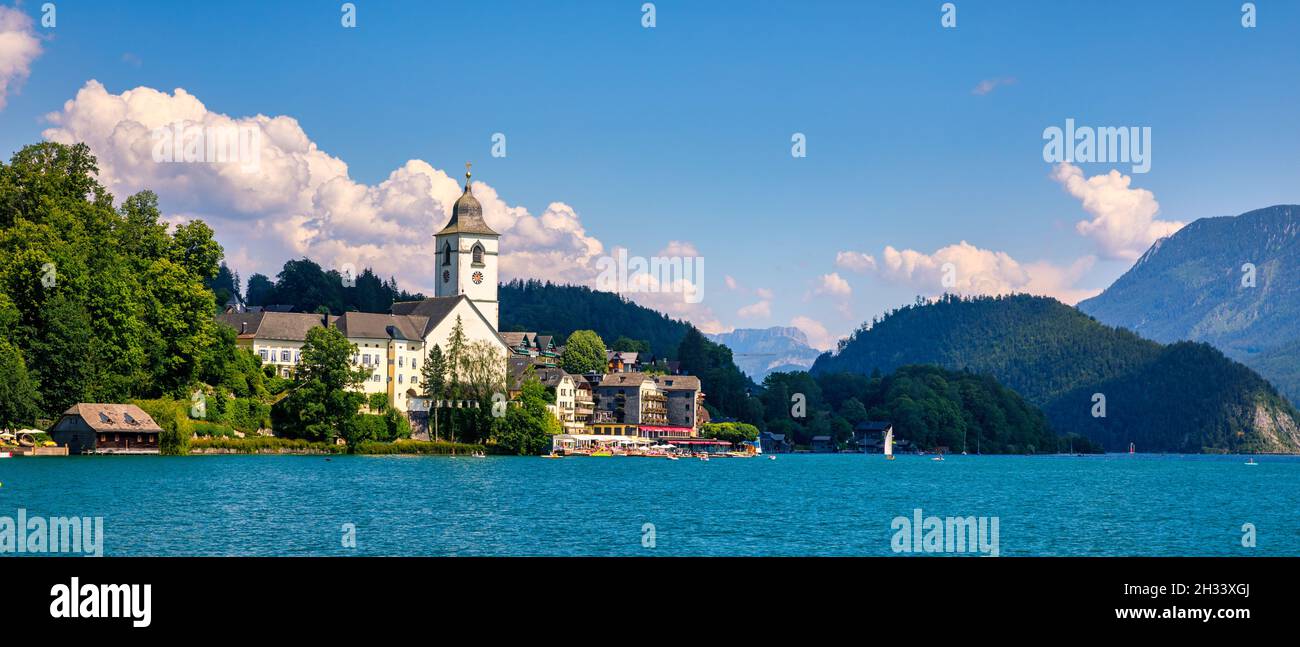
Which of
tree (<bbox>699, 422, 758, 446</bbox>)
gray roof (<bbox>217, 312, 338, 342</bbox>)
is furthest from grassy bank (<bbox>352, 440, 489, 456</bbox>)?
tree (<bbox>699, 422, 758, 446</bbox>)

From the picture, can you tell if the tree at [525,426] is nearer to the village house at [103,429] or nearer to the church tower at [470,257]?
the church tower at [470,257]

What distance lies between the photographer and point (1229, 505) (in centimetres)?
6844

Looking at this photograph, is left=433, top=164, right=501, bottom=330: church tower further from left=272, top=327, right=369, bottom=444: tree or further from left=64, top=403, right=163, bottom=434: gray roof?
left=64, top=403, right=163, bottom=434: gray roof

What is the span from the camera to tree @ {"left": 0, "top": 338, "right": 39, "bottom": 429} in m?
77.9

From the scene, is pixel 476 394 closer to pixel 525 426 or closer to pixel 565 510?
pixel 525 426

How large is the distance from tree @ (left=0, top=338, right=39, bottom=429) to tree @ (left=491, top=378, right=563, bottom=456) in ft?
133

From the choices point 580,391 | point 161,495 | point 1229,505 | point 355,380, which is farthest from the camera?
point 580,391

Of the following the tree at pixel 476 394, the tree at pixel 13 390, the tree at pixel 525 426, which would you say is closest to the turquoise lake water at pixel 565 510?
the tree at pixel 13 390

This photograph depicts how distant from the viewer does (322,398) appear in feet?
333

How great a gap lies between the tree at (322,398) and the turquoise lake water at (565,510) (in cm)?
1326

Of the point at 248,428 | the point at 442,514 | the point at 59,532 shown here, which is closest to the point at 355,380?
the point at 248,428

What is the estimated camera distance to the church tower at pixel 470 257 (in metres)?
137
